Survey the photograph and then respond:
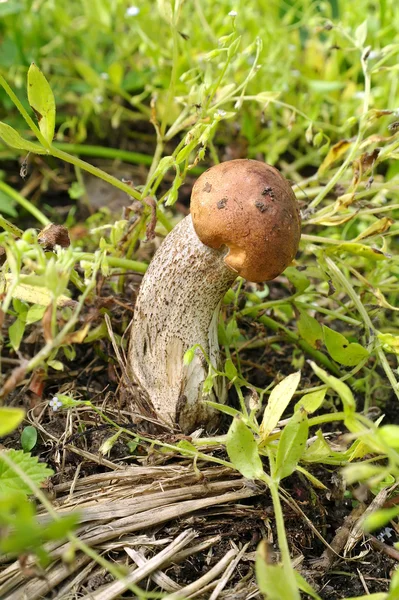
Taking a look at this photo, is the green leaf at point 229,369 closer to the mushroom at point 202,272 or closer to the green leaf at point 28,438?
A: the mushroom at point 202,272

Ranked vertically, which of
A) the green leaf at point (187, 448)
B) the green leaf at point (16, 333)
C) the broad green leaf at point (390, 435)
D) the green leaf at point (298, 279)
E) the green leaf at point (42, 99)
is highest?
the green leaf at point (42, 99)

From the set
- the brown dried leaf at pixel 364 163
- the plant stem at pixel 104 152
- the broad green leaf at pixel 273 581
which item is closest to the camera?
the broad green leaf at pixel 273 581

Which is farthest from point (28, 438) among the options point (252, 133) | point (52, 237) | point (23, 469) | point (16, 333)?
point (252, 133)

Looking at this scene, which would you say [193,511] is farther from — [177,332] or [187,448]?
[177,332]

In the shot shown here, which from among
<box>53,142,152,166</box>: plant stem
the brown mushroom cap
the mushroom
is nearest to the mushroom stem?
the mushroom

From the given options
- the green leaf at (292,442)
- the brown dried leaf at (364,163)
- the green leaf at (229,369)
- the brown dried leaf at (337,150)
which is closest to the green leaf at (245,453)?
the green leaf at (292,442)

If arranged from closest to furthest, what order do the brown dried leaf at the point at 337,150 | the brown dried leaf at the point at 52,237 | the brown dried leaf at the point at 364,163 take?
1. the brown dried leaf at the point at 52,237
2. the brown dried leaf at the point at 364,163
3. the brown dried leaf at the point at 337,150
